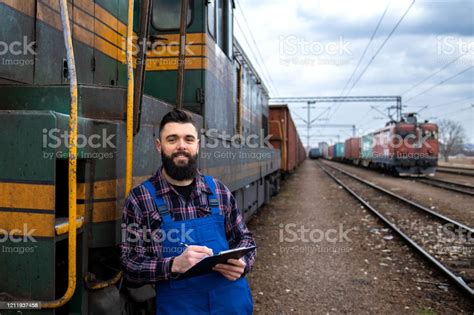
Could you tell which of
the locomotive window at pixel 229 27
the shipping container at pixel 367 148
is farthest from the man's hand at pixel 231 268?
the shipping container at pixel 367 148

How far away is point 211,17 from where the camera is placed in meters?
4.59

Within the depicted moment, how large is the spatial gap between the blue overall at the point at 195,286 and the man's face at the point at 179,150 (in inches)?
5.9

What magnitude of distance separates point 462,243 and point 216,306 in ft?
19.7

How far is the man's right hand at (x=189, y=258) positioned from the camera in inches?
69.0

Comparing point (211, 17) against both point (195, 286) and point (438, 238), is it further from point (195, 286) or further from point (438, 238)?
point (438, 238)

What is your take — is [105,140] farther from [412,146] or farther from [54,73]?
[412,146]

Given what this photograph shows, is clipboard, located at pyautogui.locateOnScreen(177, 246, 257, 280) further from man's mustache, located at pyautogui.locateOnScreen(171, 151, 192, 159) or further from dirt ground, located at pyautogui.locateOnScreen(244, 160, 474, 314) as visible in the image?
dirt ground, located at pyautogui.locateOnScreen(244, 160, 474, 314)

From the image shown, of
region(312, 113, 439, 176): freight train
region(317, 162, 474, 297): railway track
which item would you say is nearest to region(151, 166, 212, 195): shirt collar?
region(317, 162, 474, 297): railway track

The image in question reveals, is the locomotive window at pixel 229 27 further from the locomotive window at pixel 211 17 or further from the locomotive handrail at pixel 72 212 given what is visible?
the locomotive handrail at pixel 72 212

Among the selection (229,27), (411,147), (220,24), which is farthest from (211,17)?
(411,147)

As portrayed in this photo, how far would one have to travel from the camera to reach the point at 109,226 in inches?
91.2

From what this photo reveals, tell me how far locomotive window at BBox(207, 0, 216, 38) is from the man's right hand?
Result: 320cm

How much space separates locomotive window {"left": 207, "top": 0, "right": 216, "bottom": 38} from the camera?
175 inches

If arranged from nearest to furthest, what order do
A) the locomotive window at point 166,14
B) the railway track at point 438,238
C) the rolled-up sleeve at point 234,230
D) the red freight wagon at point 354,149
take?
the rolled-up sleeve at point 234,230 < the locomotive window at point 166,14 < the railway track at point 438,238 < the red freight wagon at point 354,149
